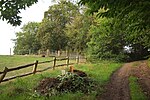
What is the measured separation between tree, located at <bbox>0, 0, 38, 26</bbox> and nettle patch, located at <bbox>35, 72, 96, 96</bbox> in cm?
413

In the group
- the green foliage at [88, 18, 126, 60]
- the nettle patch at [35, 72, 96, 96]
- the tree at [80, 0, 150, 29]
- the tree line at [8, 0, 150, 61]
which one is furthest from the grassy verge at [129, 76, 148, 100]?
the green foliage at [88, 18, 126, 60]

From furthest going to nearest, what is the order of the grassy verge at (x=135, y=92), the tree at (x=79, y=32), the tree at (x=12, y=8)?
the tree at (x=79, y=32) < the grassy verge at (x=135, y=92) < the tree at (x=12, y=8)

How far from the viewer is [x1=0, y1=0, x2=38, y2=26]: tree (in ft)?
35.7

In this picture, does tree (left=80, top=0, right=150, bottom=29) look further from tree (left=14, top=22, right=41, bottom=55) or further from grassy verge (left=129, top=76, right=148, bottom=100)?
tree (left=14, top=22, right=41, bottom=55)

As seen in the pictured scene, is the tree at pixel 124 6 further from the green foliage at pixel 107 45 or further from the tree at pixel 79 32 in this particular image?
the tree at pixel 79 32

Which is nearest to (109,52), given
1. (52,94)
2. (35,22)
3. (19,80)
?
(19,80)

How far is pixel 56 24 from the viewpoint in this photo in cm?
6003

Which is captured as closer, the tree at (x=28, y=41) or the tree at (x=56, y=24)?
the tree at (x=56, y=24)

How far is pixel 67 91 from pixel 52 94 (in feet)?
3.13

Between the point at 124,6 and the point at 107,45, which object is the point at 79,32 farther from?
the point at 124,6

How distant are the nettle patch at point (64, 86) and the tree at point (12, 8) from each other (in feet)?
13.5

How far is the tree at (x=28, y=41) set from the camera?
72.0 m

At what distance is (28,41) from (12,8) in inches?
2602

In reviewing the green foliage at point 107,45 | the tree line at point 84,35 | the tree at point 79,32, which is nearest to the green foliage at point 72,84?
the tree line at point 84,35
